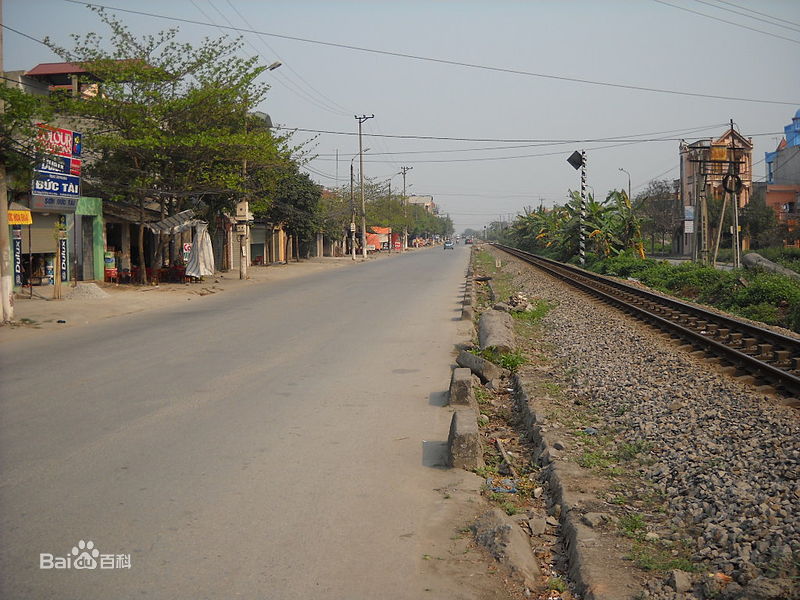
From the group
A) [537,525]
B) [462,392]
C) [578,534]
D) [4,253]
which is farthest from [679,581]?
[4,253]

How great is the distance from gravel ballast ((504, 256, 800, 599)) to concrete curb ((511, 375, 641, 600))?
22 centimetres

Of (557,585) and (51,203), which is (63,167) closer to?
(51,203)

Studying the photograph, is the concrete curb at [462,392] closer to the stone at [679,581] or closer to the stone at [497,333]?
the stone at [497,333]

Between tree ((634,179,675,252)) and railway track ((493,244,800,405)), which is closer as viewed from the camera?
railway track ((493,244,800,405))

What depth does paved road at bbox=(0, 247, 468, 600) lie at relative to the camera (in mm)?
4242

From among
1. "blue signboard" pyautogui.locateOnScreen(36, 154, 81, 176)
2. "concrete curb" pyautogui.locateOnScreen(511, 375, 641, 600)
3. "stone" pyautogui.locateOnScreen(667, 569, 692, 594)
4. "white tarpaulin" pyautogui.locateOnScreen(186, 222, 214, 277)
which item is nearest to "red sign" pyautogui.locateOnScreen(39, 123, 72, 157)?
"blue signboard" pyautogui.locateOnScreen(36, 154, 81, 176)

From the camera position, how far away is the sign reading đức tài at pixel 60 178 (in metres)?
21.0

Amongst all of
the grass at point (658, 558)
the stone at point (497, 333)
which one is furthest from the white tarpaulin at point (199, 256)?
the grass at point (658, 558)

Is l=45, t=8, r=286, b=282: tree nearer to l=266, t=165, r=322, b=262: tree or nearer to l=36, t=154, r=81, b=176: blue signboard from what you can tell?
l=36, t=154, r=81, b=176: blue signboard

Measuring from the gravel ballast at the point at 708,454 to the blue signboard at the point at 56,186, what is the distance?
608 inches

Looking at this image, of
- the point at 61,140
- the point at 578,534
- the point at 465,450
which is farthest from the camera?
the point at 61,140

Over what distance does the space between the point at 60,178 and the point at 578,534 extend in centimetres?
2085

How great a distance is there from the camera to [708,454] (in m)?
6.10

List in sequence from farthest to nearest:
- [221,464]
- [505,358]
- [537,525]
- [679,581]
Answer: [505,358], [221,464], [537,525], [679,581]
